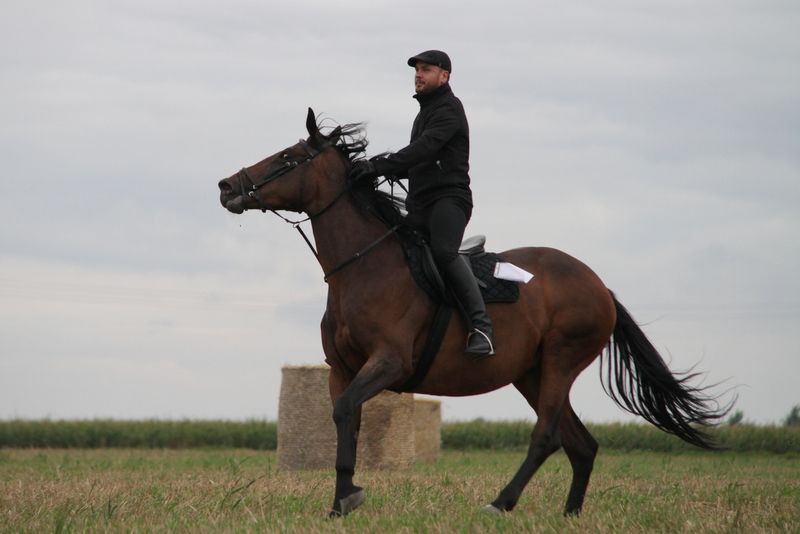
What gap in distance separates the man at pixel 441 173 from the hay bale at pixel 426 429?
9779 mm

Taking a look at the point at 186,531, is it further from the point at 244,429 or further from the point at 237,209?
the point at 244,429

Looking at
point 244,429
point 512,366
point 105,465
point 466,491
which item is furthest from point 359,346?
point 244,429

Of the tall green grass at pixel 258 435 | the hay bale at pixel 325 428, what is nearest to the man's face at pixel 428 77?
the hay bale at pixel 325 428

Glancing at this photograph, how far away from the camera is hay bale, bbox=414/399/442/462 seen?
1806cm

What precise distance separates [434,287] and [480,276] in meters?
0.45

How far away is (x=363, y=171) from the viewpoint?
8586 mm

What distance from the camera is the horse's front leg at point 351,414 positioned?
791 cm

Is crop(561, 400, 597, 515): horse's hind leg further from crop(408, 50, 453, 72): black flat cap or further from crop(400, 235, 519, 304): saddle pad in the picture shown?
crop(408, 50, 453, 72): black flat cap

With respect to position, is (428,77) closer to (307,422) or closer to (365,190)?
(365,190)

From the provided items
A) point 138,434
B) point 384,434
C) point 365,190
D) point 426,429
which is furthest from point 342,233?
point 138,434

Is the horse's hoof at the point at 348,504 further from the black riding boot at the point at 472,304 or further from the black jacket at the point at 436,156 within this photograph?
the black jacket at the point at 436,156

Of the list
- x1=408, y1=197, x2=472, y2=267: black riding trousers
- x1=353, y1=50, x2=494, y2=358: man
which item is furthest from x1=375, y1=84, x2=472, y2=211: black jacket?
x1=408, y1=197, x2=472, y2=267: black riding trousers

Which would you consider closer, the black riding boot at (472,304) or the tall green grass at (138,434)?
the black riding boot at (472,304)

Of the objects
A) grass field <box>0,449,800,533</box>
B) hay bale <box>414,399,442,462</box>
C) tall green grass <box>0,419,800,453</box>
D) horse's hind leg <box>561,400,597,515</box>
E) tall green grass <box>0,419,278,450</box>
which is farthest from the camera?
tall green grass <box>0,419,278,450</box>
